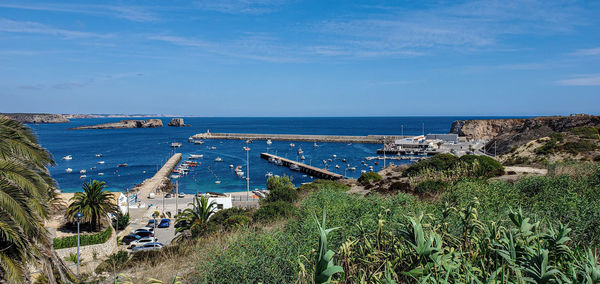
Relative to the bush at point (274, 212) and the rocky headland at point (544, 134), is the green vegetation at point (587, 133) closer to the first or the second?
the rocky headland at point (544, 134)

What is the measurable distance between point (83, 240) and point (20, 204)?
1684 cm

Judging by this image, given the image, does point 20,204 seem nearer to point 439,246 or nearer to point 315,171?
point 439,246

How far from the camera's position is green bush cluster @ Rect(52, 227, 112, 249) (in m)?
21.5

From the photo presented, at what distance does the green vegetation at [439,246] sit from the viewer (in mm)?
4449

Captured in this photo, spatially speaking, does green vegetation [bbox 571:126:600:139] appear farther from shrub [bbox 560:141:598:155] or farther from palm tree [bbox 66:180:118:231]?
palm tree [bbox 66:180:118:231]

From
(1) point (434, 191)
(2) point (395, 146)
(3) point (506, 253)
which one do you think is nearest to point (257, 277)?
(3) point (506, 253)

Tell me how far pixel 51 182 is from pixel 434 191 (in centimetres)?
1716

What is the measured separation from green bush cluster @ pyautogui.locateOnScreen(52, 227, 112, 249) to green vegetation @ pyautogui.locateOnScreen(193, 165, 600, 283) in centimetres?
1669

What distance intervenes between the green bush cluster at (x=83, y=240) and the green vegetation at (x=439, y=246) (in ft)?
54.8

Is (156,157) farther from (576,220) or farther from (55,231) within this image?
(576,220)

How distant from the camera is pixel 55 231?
22.6m

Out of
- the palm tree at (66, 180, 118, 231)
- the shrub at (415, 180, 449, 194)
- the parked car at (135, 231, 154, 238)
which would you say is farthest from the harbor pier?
the palm tree at (66, 180, 118, 231)

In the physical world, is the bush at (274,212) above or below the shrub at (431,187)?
below

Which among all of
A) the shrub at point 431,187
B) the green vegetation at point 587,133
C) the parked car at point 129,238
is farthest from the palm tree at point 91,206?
the green vegetation at point 587,133
